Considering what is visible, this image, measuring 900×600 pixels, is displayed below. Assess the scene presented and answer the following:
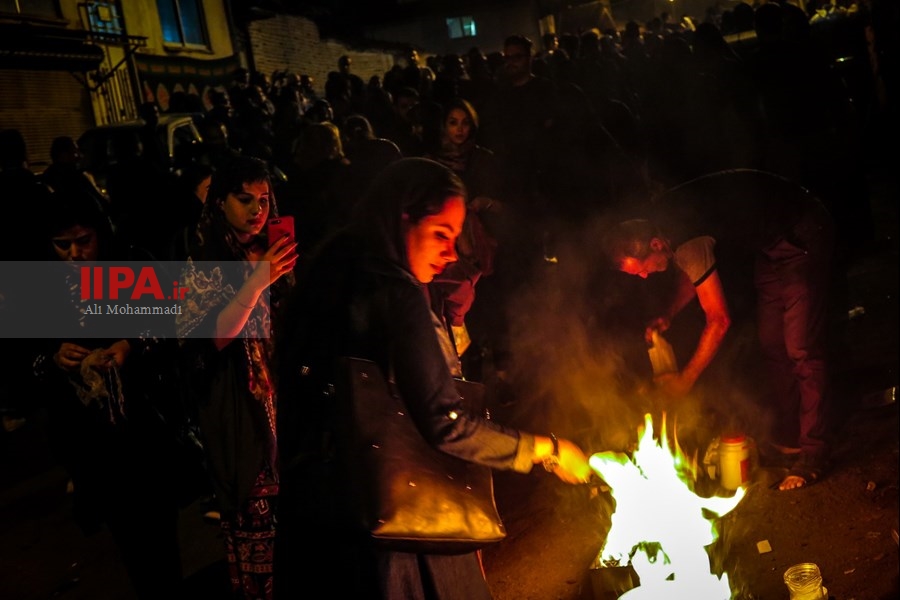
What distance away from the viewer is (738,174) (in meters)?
4.54

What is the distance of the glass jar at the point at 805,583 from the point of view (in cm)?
348

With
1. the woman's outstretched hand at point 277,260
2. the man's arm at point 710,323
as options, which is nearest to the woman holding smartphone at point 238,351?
the woman's outstretched hand at point 277,260

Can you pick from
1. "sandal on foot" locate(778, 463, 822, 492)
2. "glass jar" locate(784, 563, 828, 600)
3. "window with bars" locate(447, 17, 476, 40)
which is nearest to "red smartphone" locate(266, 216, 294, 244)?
"glass jar" locate(784, 563, 828, 600)

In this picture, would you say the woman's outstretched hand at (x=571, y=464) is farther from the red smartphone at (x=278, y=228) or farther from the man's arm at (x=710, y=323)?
the man's arm at (x=710, y=323)

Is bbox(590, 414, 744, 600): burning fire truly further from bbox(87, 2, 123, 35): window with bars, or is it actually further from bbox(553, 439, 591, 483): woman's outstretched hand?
bbox(87, 2, 123, 35): window with bars

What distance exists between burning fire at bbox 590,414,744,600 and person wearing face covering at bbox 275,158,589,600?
1.08 m

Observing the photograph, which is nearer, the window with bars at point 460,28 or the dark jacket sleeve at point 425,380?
the dark jacket sleeve at point 425,380

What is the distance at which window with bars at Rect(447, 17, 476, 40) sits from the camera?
44156 mm

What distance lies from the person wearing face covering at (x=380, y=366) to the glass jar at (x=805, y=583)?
54.8 inches

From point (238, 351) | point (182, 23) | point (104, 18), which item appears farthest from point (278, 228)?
point (182, 23)

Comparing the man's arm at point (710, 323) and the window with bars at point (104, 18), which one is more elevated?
the window with bars at point (104, 18)

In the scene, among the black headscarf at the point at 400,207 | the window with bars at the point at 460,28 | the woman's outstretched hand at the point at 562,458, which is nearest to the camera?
the black headscarf at the point at 400,207

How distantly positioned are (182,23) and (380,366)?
24.9 metres

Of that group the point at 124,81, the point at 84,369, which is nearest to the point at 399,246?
the point at 84,369
